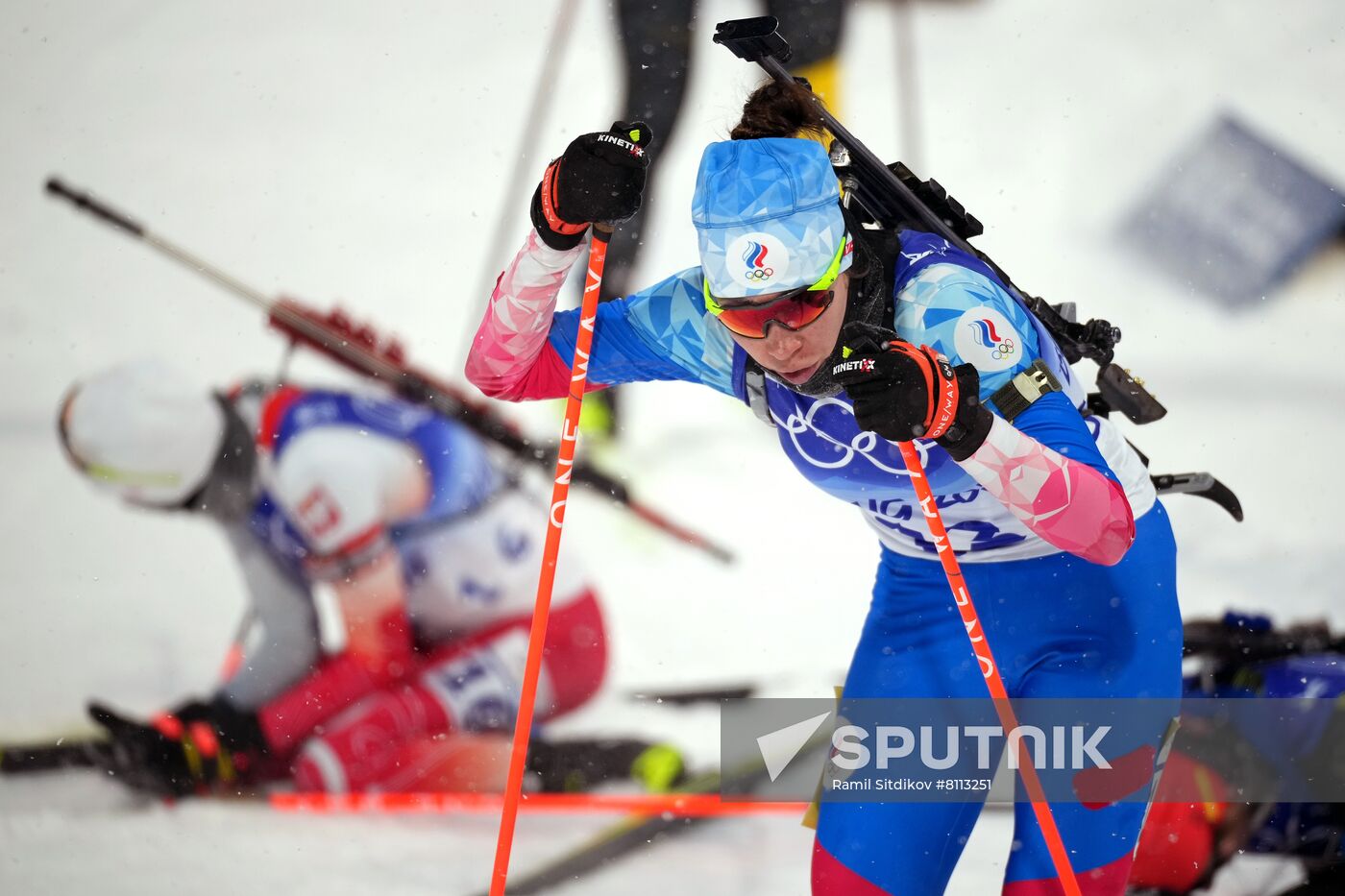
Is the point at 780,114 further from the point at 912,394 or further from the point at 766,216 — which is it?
the point at 912,394

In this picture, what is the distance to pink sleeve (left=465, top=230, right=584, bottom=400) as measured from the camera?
5.85ft

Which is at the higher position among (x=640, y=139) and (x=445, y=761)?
(x=640, y=139)

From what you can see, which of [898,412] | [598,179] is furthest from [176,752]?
[898,412]

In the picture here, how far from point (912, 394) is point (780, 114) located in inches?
20.4

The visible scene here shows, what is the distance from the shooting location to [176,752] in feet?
11.1

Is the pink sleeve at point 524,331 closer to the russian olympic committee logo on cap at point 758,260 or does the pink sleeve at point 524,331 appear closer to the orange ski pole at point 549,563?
the orange ski pole at point 549,563

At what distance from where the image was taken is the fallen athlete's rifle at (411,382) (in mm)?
3867

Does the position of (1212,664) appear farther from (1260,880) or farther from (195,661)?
(195,661)

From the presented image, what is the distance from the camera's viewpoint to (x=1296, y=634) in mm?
3148

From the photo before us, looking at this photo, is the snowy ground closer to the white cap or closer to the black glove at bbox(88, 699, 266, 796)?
the black glove at bbox(88, 699, 266, 796)

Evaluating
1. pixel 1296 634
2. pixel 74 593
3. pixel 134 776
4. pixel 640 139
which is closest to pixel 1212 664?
pixel 1296 634

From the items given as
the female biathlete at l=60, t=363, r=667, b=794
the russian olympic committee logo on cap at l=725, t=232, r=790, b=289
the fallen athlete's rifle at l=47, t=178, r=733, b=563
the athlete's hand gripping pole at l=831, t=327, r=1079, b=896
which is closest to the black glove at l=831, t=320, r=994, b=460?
the athlete's hand gripping pole at l=831, t=327, r=1079, b=896

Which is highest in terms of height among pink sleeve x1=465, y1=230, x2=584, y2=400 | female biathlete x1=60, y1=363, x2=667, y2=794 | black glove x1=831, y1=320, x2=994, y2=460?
pink sleeve x1=465, y1=230, x2=584, y2=400

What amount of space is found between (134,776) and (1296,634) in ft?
9.68
